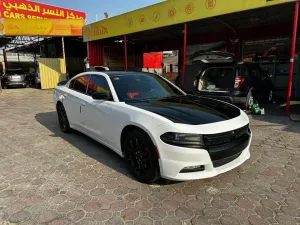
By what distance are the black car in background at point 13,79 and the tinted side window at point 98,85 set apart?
16.2 m

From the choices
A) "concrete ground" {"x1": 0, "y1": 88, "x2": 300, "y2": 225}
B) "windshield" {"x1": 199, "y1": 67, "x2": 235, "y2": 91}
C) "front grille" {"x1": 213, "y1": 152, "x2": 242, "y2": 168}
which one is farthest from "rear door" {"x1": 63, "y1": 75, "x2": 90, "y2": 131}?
"windshield" {"x1": 199, "y1": 67, "x2": 235, "y2": 91}

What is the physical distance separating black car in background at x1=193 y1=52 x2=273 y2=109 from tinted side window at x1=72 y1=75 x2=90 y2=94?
3919mm

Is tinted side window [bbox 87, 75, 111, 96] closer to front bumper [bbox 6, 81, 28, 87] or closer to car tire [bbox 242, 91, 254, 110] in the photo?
car tire [bbox 242, 91, 254, 110]

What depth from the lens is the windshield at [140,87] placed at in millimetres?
3873

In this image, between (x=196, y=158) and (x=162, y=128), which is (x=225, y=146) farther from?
(x=162, y=128)

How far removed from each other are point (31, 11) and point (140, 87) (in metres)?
22.8

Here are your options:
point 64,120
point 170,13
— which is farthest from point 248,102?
point 64,120

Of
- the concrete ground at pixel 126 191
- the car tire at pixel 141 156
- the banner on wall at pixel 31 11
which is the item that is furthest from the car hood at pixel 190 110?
the banner on wall at pixel 31 11

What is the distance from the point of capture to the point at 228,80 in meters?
7.22

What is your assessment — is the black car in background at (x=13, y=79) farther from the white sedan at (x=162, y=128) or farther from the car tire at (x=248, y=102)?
the car tire at (x=248, y=102)

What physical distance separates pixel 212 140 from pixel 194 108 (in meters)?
0.68

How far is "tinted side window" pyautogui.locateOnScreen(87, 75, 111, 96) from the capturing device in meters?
4.02

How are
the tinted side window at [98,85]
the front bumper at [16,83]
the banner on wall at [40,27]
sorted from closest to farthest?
the tinted side window at [98,85] → the banner on wall at [40,27] → the front bumper at [16,83]

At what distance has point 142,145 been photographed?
3.11m
